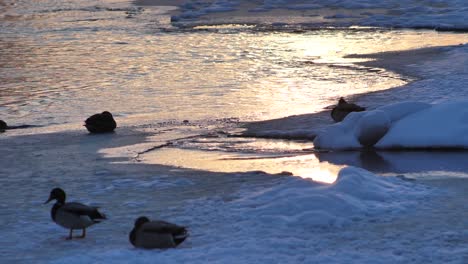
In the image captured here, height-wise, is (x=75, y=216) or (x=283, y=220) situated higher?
(x=75, y=216)

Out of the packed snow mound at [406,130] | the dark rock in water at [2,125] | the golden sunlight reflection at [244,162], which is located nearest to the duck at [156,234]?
the golden sunlight reflection at [244,162]

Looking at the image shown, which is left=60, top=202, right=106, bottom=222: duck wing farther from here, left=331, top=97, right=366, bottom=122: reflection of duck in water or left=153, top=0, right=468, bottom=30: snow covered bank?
left=153, top=0, right=468, bottom=30: snow covered bank

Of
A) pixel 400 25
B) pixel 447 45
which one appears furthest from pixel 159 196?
pixel 400 25

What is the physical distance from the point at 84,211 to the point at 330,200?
2.34 meters

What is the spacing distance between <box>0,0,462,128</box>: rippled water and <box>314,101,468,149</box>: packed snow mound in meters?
2.96

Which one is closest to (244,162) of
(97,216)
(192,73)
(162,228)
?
(97,216)

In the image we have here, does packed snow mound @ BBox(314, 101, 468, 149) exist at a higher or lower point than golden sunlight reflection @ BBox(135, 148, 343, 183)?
higher

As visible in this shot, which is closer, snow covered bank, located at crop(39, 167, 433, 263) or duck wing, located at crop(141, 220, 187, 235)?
snow covered bank, located at crop(39, 167, 433, 263)

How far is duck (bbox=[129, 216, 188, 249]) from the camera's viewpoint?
751 centimetres

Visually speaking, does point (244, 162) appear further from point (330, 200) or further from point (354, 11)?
point (354, 11)

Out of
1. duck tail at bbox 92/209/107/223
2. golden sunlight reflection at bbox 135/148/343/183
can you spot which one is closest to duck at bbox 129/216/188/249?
duck tail at bbox 92/209/107/223

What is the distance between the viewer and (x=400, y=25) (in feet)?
104

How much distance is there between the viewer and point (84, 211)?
785 centimetres

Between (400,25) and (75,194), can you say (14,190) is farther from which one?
(400,25)
